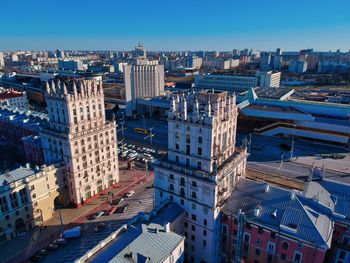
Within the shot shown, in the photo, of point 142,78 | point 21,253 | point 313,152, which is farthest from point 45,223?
point 142,78

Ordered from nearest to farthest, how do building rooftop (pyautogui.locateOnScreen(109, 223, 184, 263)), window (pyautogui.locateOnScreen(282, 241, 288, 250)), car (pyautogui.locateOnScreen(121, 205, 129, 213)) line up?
building rooftop (pyautogui.locateOnScreen(109, 223, 184, 263))
window (pyautogui.locateOnScreen(282, 241, 288, 250))
car (pyautogui.locateOnScreen(121, 205, 129, 213))

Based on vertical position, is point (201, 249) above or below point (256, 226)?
below

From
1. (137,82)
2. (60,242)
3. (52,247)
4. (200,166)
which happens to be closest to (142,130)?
(137,82)

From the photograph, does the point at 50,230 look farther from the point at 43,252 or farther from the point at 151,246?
the point at 151,246

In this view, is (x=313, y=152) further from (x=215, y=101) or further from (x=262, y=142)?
(x=215, y=101)

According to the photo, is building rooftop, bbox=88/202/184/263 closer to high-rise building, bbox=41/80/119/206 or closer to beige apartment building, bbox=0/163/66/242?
high-rise building, bbox=41/80/119/206

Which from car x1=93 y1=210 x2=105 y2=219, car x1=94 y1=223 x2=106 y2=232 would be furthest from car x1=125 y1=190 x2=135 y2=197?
car x1=94 y1=223 x2=106 y2=232
